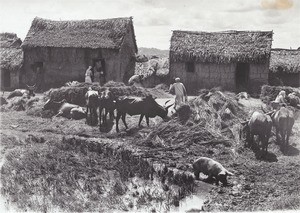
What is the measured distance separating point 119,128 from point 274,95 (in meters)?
9.15

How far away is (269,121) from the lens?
12023 mm

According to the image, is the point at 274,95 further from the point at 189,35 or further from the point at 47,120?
the point at 47,120

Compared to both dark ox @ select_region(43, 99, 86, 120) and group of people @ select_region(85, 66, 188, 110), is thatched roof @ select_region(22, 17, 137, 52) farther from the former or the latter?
dark ox @ select_region(43, 99, 86, 120)

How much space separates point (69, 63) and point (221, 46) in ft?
32.7

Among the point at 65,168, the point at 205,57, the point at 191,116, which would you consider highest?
the point at 205,57

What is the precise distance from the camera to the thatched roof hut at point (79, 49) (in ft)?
83.0

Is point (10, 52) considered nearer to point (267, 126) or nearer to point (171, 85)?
point (171, 85)

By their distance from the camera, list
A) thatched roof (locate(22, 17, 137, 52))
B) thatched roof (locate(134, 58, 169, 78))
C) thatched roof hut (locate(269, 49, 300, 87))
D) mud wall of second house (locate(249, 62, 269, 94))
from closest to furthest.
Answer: mud wall of second house (locate(249, 62, 269, 94)) → thatched roof (locate(22, 17, 137, 52)) → thatched roof hut (locate(269, 49, 300, 87)) → thatched roof (locate(134, 58, 169, 78))

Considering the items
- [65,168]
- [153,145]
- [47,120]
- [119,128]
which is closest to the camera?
[65,168]

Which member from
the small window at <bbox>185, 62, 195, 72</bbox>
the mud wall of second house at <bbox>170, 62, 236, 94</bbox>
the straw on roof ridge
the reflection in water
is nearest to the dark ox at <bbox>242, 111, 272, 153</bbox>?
the reflection in water

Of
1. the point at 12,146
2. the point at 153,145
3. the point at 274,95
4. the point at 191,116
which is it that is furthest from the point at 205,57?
the point at 12,146

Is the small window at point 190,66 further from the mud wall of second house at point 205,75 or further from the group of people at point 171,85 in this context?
the group of people at point 171,85

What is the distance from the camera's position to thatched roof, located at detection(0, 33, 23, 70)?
2675 centimetres

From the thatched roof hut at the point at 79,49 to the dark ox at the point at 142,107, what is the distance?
1056cm
